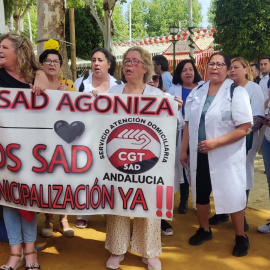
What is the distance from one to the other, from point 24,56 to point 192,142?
1.69 m

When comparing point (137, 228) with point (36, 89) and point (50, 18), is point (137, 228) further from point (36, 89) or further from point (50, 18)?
point (50, 18)

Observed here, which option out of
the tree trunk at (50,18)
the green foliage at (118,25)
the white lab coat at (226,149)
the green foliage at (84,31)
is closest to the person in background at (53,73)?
the white lab coat at (226,149)

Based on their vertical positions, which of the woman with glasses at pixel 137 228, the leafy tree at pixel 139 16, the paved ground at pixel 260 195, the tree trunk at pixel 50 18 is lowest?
the paved ground at pixel 260 195

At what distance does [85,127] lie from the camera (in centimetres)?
339

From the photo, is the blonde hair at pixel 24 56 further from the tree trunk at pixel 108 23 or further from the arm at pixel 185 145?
the tree trunk at pixel 108 23

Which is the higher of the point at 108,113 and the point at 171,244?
the point at 108,113

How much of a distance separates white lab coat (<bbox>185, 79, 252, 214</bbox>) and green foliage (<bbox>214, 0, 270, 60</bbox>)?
14640 millimetres

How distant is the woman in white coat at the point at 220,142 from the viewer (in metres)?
3.62

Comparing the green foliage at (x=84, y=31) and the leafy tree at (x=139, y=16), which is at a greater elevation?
the leafy tree at (x=139, y=16)

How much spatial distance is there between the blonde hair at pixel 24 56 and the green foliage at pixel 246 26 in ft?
50.0

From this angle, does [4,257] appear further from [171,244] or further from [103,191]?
[171,244]

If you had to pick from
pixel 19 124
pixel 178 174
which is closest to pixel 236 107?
pixel 178 174

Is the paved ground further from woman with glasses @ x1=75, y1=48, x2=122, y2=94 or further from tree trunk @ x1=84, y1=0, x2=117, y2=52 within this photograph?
tree trunk @ x1=84, y1=0, x2=117, y2=52

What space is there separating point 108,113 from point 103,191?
0.64 m
